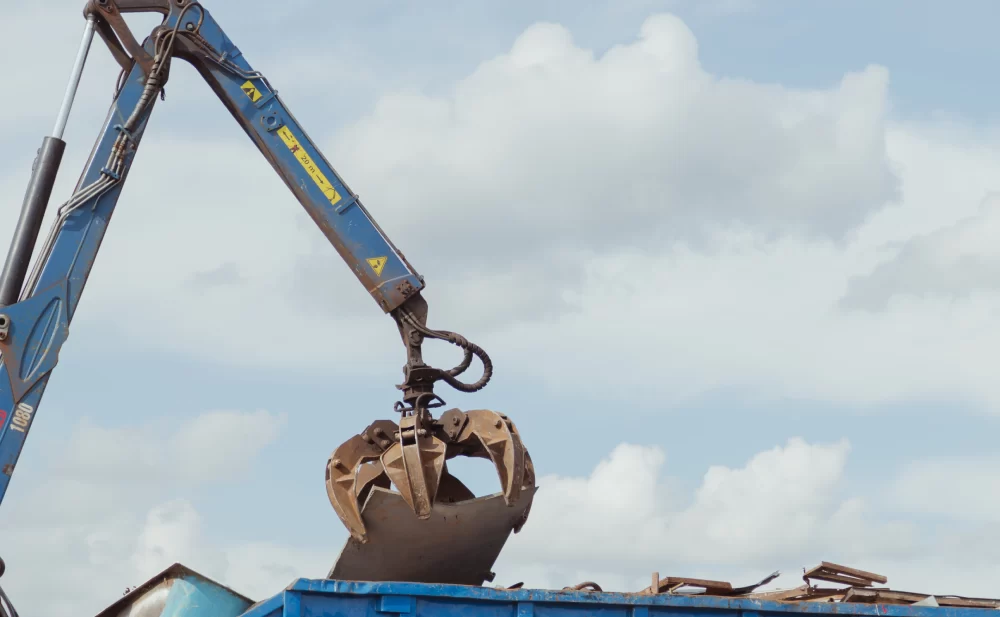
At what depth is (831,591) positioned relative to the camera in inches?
333

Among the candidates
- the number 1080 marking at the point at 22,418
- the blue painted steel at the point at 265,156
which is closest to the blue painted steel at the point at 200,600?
the number 1080 marking at the point at 22,418

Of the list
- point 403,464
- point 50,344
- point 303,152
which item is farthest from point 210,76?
point 403,464

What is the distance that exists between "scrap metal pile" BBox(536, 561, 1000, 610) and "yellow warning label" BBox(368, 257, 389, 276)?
124 inches

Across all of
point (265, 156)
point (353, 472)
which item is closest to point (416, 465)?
point (353, 472)

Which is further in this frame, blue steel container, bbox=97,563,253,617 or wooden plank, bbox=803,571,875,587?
wooden plank, bbox=803,571,875,587

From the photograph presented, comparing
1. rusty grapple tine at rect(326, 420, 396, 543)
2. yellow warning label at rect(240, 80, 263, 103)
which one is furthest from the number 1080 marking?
yellow warning label at rect(240, 80, 263, 103)

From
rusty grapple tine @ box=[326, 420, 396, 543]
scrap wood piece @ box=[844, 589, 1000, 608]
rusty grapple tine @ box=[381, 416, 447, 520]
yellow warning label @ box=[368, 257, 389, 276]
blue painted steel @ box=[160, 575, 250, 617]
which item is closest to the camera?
blue painted steel @ box=[160, 575, 250, 617]

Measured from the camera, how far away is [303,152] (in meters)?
9.88

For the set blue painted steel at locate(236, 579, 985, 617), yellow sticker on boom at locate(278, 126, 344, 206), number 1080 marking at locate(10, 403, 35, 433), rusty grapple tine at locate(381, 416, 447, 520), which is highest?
yellow sticker on boom at locate(278, 126, 344, 206)

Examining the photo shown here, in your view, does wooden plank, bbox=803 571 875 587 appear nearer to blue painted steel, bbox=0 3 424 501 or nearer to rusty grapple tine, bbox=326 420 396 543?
rusty grapple tine, bbox=326 420 396 543

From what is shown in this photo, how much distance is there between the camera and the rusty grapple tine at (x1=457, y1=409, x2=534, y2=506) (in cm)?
886

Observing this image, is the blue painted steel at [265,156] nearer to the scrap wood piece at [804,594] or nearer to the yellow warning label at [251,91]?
the yellow warning label at [251,91]

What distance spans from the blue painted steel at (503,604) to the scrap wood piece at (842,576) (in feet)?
2.03

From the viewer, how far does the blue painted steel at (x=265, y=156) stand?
8.61 meters
